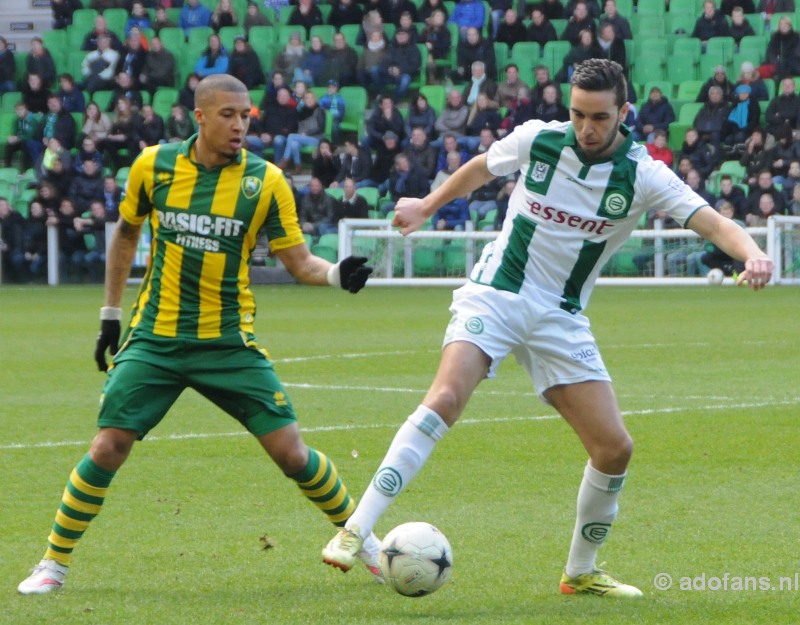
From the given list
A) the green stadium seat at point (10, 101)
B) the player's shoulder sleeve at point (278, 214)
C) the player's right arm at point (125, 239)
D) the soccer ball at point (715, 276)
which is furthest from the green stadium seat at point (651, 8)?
the player's right arm at point (125, 239)

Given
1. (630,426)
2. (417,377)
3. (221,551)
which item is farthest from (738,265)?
(221,551)

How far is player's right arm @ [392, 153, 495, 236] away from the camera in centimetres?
529

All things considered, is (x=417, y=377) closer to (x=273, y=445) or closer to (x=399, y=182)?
(x=273, y=445)

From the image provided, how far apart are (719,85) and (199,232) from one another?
752 inches

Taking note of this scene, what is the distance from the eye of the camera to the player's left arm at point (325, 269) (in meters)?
5.09

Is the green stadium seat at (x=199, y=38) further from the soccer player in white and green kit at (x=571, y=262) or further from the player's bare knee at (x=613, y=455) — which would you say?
the player's bare knee at (x=613, y=455)

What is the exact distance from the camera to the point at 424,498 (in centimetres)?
678

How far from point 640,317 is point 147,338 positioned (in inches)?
480

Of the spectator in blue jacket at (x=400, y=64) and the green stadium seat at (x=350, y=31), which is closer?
the spectator in blue jacket at (x=400, y=64)

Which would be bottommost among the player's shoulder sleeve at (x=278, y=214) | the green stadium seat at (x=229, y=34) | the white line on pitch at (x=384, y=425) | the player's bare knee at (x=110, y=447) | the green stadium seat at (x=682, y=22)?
the white line on pitch at (x=384, y=425)

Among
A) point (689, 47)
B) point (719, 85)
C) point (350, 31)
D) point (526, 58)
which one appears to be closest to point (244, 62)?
point (350, 31)

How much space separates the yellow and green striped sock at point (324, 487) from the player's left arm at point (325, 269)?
0.64 metres

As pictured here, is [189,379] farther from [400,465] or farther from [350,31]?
[350,31]

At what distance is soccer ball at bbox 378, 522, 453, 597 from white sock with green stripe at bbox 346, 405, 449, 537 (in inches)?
4.5
